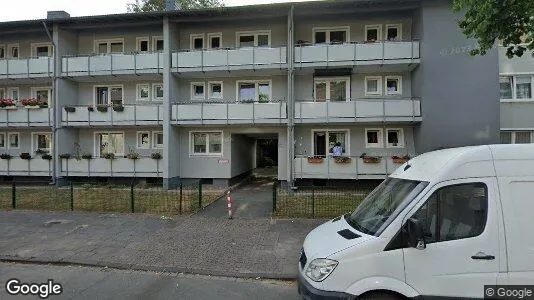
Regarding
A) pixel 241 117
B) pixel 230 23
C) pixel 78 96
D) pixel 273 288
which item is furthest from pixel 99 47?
pixel 273 288

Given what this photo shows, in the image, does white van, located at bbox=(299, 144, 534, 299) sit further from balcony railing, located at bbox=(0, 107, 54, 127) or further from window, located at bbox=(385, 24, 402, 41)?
balcony railing, located at bbox=(0, 107, 54, 127)

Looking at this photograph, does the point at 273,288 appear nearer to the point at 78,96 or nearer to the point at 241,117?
the point at 241,117

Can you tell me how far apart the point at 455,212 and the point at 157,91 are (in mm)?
A: 18335

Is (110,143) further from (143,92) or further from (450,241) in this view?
(450,241)

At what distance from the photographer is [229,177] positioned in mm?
18500

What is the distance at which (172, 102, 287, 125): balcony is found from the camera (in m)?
17.0

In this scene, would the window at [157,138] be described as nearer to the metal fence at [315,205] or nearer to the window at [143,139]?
the window at [143,139]

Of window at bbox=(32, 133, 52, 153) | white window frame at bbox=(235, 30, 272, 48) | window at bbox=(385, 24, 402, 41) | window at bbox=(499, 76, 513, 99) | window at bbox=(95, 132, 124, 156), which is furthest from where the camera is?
Answer: window at bbox=(32, 133, 52, 153)

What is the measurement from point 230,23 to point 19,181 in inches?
614

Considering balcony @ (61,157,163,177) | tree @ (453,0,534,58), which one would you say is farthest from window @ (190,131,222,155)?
tree @ (453,0,534,58)

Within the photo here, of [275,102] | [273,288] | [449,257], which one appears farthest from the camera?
[275,102]

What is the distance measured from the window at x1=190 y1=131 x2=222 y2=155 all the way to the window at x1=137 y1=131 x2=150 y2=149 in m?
2.64

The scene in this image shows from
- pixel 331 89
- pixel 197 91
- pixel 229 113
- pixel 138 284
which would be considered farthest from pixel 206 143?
pixel 138 284

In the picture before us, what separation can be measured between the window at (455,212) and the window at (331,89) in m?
14.6
